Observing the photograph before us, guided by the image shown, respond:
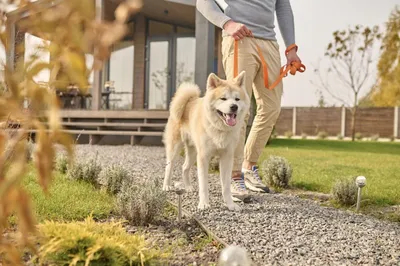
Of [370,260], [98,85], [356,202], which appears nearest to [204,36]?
[98,85]

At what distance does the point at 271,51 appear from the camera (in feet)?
12.5

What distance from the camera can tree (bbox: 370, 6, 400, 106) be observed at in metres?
20.3

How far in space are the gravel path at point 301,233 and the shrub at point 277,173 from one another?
3.17ft

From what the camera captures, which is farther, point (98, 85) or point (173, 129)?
point (98, 85)

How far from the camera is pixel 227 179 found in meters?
3.27

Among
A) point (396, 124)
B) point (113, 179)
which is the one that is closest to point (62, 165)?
point (113, 179)

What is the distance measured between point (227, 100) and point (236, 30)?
24.1 inches

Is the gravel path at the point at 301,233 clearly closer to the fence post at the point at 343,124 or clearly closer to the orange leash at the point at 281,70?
the orange leash at the point at 281,70

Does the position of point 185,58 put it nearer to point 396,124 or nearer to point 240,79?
point 240,79

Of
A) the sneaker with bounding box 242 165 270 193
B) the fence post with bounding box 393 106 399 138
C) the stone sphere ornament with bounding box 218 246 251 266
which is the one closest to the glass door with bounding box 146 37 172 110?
the sneaker with bounding box 242 165 270 193

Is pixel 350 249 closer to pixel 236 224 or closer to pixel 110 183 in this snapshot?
pixel 236 224

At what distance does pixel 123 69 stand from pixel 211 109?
32.3 ft

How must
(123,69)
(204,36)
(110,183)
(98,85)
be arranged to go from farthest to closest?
(123,69)
(98,85)
(204,36)
(110,183)

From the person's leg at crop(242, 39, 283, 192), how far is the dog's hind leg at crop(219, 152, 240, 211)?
778 millimetres
